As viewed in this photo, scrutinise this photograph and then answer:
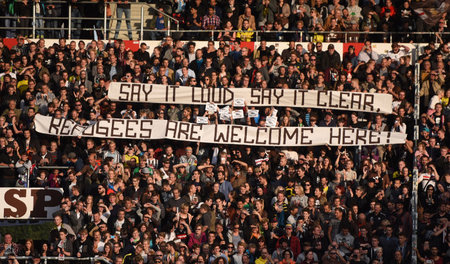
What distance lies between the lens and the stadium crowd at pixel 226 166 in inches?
939

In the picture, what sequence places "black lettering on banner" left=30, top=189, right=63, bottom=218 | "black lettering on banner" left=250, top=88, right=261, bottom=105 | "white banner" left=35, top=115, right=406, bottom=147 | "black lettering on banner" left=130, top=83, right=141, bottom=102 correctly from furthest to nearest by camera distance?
"black lettering on banner" left=130, top=83, right=141, bottom=102 < "black lettering on banner" left=250, top=88, right=261, bottom=105 < "white banner" left=35, top=115, right=406, bottom=147 < "black lettering on banner" left=30, top=189, right=63, bottom=218

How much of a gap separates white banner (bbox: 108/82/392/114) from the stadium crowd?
228 mm

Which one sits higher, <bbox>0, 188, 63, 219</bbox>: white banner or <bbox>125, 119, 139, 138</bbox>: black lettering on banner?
<bbox>125, 119, 139, 138</bbox>: black lettering on banner

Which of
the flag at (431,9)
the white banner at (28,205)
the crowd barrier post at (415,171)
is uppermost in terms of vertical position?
the flag at (431,9)

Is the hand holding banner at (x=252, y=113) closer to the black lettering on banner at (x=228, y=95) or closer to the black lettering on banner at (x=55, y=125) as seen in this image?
the black lettering on banner at (x=228, y=95)

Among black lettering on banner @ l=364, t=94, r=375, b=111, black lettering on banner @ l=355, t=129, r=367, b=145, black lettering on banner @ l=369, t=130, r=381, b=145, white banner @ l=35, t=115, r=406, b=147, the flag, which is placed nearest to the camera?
black lettering on banner @ l=369, t=130, r=381, b=145

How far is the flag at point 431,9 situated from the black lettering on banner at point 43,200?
10.5 meters

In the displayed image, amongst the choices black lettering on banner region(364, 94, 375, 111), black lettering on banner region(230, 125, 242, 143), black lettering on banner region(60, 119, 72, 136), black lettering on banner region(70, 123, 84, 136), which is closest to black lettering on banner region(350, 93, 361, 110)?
black lettering on banner region(364, 94, 375, 111)

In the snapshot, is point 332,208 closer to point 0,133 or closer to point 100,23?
point 0,133

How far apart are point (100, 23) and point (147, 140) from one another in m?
6.39

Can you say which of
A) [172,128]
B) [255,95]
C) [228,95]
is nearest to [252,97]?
[255,95]

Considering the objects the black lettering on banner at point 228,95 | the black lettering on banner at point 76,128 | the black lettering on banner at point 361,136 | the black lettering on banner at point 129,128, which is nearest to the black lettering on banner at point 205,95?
the black lettering on banner at point 228,95

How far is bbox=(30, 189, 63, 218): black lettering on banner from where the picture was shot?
84.8 feet

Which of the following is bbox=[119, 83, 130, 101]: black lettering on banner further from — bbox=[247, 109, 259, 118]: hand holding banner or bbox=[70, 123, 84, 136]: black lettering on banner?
bbox=[247, 109, 259, 118]: hand holding banner
